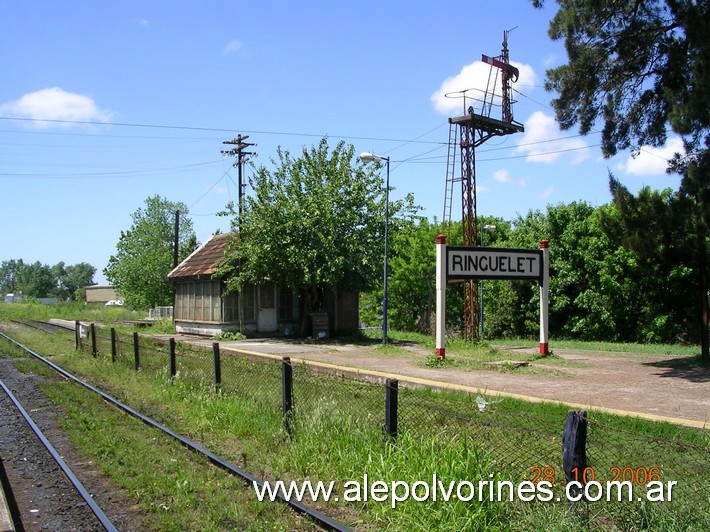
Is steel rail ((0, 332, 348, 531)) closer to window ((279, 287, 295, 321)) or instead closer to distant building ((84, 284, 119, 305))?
window ((279, 287, 295, 321))

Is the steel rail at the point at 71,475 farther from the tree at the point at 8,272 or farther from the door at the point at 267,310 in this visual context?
the tree at the point at 8,272

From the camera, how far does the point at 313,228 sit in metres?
23.6

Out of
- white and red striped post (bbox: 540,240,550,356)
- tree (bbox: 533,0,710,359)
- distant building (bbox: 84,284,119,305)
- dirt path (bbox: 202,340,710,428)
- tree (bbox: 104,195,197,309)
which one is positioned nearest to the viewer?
dirt path (bbox: 202,340,710,428)

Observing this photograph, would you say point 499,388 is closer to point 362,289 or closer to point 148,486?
point 148,486

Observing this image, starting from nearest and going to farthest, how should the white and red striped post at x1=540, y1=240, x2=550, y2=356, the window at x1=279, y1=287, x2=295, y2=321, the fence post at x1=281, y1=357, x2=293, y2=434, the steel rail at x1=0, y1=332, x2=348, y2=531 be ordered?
1. the steel rail at x1=0, y1=332, x2=348, y2=531
2. the fence post at x1=281, y1=357, x2=293, y2=434
3. the white and red striped post at x1=540, y1=240, x2=550, y2=356
4. the window at x1=279, y1=287, x2=295, y2=321

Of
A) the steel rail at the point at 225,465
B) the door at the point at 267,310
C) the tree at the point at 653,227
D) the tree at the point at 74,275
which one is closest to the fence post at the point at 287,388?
the steel rail at the point at 225,465

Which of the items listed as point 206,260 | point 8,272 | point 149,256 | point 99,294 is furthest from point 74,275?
point 206,260

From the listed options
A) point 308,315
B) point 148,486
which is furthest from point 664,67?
point 308,315

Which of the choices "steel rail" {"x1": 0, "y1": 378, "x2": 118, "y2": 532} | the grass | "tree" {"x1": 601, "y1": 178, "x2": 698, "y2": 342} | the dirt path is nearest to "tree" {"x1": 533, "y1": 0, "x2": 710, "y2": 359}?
"tree" {"x1": 601, "y1": 178, "x2": 698, "y2": 342}

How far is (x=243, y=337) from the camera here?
1019 inches

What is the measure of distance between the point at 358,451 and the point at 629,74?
514 inches

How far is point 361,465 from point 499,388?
20.3ft

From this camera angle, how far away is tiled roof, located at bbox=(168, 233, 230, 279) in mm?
27234

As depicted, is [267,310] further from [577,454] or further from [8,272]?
[8,272]
